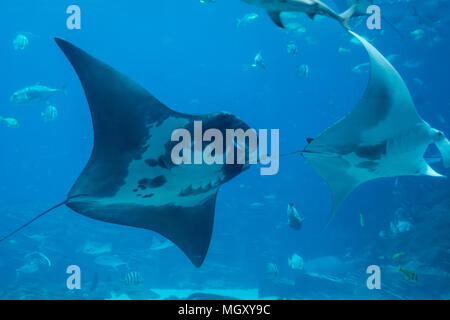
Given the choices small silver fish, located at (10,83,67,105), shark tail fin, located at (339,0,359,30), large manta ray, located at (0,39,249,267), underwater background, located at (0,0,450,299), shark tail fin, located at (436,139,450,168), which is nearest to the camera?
shark tail fin, located at (339,0,359,30)

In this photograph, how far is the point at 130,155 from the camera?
2.31 m

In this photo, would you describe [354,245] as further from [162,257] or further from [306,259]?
[162,257]

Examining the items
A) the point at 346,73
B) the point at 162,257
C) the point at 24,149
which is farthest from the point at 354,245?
the point at 24,149

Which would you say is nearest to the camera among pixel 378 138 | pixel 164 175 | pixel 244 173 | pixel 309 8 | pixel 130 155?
pixel 309 8

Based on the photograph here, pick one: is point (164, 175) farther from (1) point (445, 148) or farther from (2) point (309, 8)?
(1) point (445, 148)

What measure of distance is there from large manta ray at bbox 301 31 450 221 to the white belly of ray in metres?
0.77

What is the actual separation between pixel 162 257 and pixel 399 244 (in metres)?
7.84

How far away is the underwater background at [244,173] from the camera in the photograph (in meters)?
9.94

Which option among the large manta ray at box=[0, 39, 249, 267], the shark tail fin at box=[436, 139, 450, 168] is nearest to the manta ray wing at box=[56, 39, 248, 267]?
the large manta ray at box=[0, 39, 249, 267]

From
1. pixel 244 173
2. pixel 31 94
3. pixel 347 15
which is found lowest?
pixel 347 15

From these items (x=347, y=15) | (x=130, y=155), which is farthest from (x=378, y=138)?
(x=130, y=155)

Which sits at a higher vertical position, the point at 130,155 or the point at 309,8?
the point at 309,8

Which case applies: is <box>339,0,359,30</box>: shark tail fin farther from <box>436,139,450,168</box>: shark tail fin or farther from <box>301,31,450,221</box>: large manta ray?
<box>436,139,450,168</box>: shark tail fin

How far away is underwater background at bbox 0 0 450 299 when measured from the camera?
994 cm
